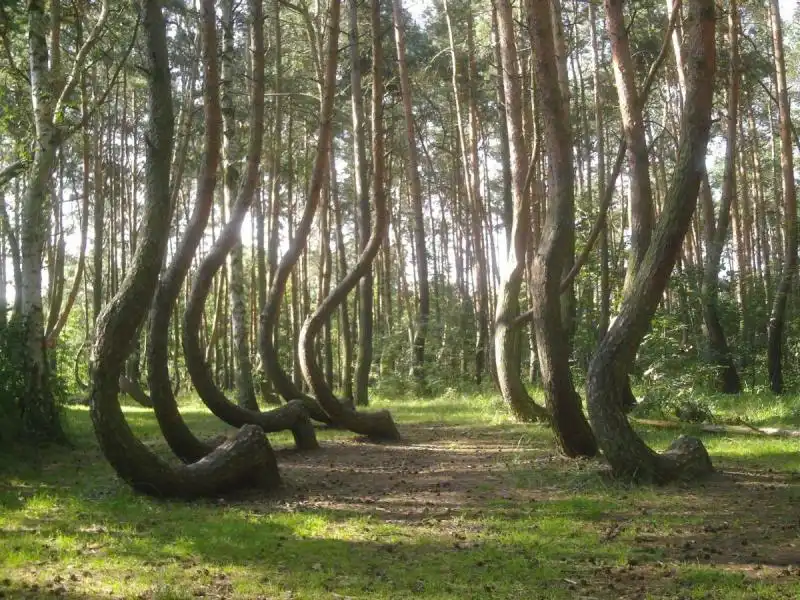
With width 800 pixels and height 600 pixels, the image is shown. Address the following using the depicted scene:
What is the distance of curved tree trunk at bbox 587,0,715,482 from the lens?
7.71 metres

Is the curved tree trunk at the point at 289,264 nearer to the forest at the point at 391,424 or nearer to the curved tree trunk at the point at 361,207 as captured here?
the forest at the point at 391,424

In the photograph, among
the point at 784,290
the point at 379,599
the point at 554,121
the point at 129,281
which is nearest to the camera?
the point at 379,599

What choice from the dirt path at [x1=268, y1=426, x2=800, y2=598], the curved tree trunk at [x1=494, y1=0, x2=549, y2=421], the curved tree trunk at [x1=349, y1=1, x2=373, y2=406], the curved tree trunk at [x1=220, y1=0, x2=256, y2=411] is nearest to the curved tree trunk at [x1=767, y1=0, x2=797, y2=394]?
the curved tree trunk at [x1=494, y1=0, x2=549, y2=421]

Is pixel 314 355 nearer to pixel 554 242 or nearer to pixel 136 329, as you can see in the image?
pixel 554 242

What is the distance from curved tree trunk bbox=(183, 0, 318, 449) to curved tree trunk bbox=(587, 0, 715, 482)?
15.4ft

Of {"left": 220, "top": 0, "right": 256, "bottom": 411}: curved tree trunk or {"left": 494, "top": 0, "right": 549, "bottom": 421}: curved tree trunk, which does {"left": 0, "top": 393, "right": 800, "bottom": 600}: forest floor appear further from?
{"left": 220, "top": 0, "right": 256, "bottom": 411}: curved tree trunk

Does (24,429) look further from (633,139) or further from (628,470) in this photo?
(633,139)

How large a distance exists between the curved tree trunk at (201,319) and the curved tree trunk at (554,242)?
12.5ft

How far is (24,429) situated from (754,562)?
875cm

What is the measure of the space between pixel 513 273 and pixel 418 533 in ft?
23.6

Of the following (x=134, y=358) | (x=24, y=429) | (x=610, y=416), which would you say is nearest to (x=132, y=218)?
(x=134, y=358)

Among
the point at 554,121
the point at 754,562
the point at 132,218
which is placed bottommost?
the point at 754,562

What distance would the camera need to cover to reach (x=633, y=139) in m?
11.1

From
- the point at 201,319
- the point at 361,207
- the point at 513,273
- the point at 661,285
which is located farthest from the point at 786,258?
the point at 201,319
